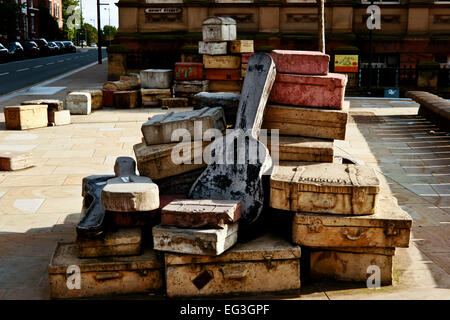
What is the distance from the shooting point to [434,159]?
394 inches

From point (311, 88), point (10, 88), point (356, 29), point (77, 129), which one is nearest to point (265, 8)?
point (356, 29)

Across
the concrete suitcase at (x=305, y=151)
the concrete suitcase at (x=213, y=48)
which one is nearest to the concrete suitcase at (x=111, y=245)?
the concrete suitcase at (x=305, y=151)

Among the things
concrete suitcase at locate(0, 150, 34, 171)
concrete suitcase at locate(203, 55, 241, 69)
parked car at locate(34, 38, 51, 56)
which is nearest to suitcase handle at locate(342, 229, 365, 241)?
concrete suitcase at locate(0, 150, 34, 171)

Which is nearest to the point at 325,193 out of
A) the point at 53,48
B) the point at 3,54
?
the point at 3,54

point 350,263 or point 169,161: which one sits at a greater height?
point 169,161

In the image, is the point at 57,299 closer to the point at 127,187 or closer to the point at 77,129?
the point at 127,187

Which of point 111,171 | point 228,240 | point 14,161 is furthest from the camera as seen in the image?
point 14,161

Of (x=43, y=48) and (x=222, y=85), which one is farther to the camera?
(x=43, y=48)

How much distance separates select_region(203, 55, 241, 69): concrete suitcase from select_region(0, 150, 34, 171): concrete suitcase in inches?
328

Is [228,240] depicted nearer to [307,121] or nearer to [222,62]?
[307,121]

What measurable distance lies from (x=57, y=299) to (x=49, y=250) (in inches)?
46.0

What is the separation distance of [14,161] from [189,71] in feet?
28.6

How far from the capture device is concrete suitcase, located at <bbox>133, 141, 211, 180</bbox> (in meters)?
5.51

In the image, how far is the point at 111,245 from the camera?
176 inches
